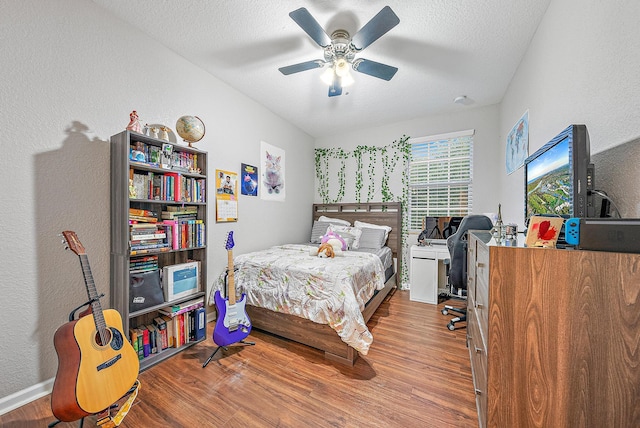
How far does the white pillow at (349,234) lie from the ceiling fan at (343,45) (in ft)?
6.29

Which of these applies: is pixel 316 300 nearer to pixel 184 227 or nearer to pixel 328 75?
pixel 184 227

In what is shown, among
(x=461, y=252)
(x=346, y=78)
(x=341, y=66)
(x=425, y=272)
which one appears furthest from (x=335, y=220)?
(x=341, y=66)

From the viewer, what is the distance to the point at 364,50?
222 cm

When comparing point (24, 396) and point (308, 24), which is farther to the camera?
point (308, 24)

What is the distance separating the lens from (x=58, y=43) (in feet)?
5.24

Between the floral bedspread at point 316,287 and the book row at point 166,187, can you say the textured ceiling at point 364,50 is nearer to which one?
the book row at point 166,187

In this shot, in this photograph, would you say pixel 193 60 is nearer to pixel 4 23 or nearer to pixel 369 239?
pixel 4 23

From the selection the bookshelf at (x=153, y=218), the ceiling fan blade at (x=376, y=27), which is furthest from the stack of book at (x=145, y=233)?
the ceiling fan blade at (x=376, y=27)

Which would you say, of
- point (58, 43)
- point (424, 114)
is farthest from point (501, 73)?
point (58, 43)

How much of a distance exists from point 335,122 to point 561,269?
3537mm

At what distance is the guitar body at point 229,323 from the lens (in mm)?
1937

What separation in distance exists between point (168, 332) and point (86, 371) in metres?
0.79

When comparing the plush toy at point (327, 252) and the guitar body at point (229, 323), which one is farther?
the plush toy at point (327, 252)

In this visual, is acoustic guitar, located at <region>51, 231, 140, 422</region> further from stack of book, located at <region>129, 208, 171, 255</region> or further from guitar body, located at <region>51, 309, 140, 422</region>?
stack of book, located at <region>129, 208, 171, 255</region>
